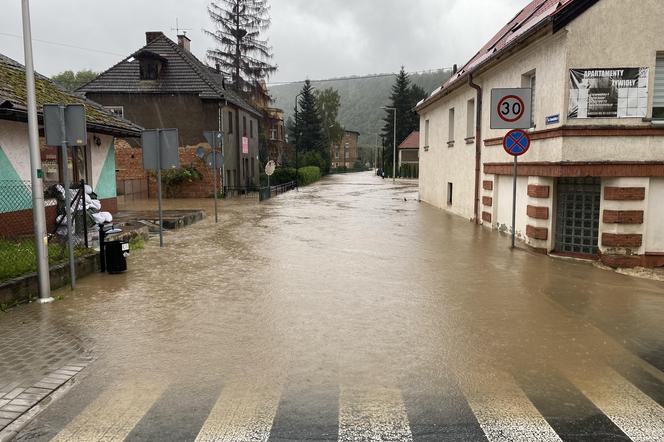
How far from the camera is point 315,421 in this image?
420 cm

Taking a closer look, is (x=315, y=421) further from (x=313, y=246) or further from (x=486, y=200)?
(x=486, y=200)

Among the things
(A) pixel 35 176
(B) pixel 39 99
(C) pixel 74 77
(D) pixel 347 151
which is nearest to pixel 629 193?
(A) pixel 35 176

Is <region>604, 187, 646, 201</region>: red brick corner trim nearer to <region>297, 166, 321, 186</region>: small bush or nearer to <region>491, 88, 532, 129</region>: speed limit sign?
<region>491, 88, 532, 129</region>: speed limit sign

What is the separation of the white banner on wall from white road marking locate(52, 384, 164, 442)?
9.89 meters

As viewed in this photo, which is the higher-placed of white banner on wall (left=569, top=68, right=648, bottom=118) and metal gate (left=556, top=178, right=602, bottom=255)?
white banner on wall (left=569, top=68, right=648, bottom=118)

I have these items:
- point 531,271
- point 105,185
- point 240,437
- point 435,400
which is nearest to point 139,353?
point 240,437

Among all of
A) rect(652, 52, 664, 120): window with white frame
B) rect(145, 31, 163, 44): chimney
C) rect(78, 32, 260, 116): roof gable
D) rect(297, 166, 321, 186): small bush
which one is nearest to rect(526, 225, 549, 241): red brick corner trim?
rect(652, 52, 664, 120): window with white frame

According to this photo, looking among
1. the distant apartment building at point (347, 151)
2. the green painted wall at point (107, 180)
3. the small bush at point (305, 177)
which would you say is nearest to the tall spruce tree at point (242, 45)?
the small bush at point (305, 177)

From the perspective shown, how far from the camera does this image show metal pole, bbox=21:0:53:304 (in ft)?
24.5

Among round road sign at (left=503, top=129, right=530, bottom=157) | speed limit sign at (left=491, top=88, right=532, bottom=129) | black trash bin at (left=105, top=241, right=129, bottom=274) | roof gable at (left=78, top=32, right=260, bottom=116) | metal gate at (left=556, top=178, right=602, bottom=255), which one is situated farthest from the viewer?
roof gable at (left=78, top=32, right=260, bottom=116)

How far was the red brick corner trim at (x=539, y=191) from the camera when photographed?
12.1 meters

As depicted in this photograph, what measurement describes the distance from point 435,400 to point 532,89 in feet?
36.3

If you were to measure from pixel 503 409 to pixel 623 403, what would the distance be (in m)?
1.05

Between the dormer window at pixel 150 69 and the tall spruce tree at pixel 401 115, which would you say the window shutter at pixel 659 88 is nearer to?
the dormer window at pixel 150 69
